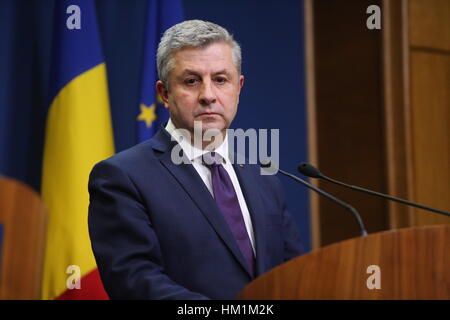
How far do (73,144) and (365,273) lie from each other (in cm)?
182

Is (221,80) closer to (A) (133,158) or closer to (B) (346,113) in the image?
(A) (133,158)

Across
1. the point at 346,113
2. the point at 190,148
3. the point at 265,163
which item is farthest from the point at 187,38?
the point at 346,113

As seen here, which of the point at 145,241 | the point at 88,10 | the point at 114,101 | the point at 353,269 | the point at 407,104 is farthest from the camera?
the point at 407,104

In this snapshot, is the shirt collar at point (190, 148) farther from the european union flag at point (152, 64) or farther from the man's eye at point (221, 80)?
the european union flag at point (152, 64)

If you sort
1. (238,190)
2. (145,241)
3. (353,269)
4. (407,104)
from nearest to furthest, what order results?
1. (353,269)
2. (145,241)
3. (238,190)
4. (407,104)

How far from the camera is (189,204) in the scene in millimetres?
1696

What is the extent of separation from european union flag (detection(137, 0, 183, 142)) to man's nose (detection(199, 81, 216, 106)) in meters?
1.02

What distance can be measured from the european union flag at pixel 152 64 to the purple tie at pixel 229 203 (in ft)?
3.43

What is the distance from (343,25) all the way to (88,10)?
1.55m

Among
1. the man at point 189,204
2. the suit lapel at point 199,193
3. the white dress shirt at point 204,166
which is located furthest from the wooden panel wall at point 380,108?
the suit lapel at point 199,193

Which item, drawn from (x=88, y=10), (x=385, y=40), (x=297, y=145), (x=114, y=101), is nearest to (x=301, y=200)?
(x=297, y=145)

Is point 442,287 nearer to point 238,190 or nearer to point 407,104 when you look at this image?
point 238,190

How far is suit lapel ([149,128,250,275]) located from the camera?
1645 millimetres

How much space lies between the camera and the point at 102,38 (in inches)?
121
